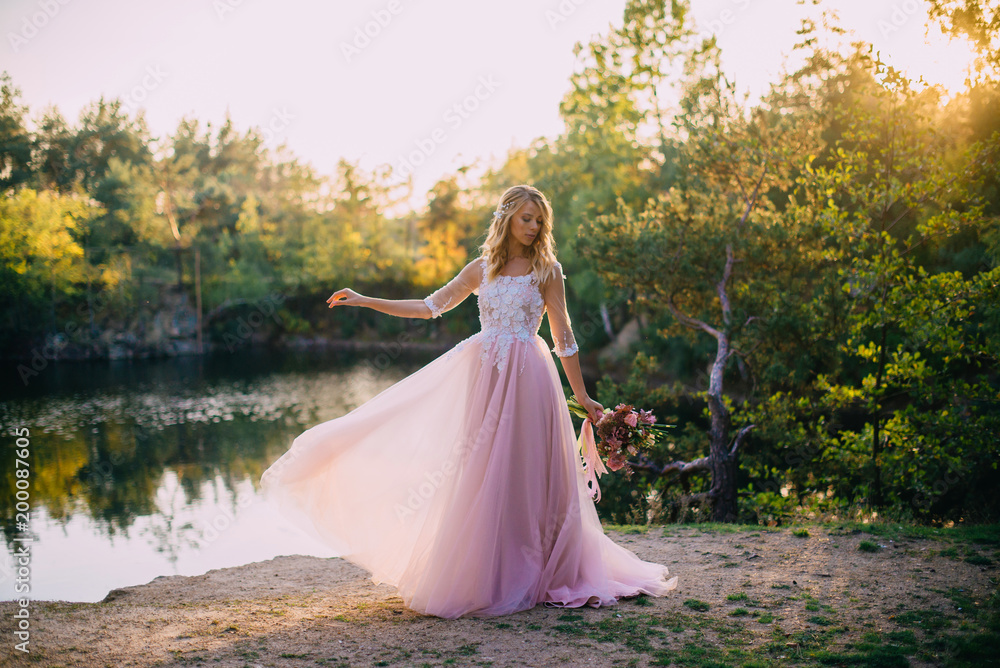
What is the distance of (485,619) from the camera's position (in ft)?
12.8

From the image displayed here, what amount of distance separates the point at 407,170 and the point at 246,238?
1243 cm

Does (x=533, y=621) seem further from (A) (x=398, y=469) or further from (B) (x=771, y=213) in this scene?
(B) (x=771, y=213)

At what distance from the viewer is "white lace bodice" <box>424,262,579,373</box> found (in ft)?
14.3

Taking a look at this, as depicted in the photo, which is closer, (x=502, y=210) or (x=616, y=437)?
(x=502, y=210)

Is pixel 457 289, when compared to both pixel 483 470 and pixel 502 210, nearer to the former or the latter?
pixel 502 210

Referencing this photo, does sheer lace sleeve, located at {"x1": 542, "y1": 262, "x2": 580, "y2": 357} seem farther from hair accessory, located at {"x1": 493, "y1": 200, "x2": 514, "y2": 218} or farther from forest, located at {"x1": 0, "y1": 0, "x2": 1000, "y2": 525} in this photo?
forest, located at {"x1": 0, "y1": 0, "x2": 1000, "y2": 525}

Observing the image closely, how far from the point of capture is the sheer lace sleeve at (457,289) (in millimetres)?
4445

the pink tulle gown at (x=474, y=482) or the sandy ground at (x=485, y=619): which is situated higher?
the pink tulle gown at (x=474, y=482)

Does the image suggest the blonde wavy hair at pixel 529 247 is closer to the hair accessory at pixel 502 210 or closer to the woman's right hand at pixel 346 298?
the hair accessory at pixel 502 210

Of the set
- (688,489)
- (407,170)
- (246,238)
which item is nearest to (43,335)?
(246,238)

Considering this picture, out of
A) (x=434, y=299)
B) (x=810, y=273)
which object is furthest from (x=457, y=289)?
(x=810, y=273)

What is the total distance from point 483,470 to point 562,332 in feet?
3.34

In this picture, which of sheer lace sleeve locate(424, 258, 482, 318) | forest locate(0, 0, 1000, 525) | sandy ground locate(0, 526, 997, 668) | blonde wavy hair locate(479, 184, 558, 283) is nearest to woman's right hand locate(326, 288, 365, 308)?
sheer lace sleeve locate(424, 258, 482, 318)

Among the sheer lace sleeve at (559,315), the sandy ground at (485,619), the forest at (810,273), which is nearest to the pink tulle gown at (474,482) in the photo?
the sheer lace sleeve at (559,315)
